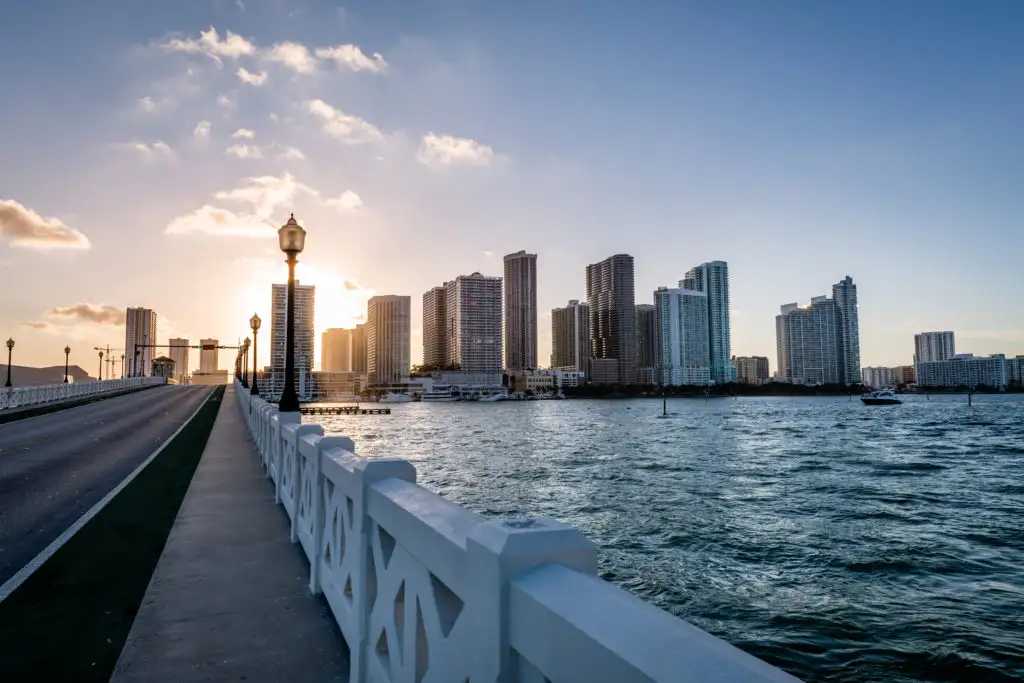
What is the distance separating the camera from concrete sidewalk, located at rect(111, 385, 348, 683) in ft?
13.4

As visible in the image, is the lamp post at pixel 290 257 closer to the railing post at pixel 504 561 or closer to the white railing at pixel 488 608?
the white railing at pixel 488 608

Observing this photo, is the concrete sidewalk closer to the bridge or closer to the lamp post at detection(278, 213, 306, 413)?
the bridge

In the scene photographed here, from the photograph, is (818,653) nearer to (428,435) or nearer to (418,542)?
(418,542)

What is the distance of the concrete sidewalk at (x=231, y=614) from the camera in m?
4.07

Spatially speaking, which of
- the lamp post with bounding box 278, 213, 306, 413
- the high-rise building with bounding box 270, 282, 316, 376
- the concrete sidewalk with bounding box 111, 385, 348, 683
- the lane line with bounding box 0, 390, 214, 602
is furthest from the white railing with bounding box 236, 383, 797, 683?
the high-rise building with bounding box 270, 282, 316, 376

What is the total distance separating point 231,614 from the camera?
498 cm

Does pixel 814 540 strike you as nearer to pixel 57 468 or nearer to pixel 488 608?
pixel 488 608

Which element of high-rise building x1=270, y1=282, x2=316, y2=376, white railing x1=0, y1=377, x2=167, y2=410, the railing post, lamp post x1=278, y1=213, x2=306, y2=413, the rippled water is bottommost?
the rippled water

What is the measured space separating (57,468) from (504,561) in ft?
50.3

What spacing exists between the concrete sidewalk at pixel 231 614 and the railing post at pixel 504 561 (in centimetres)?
270

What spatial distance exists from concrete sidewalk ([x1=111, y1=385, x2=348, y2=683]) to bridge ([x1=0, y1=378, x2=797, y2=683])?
0.06 feet

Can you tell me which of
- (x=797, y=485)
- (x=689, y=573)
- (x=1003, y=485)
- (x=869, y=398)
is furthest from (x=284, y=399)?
(x=869, y=398)

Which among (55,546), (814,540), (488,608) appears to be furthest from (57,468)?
(814,540)

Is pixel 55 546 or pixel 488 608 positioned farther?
pixel 55 546
